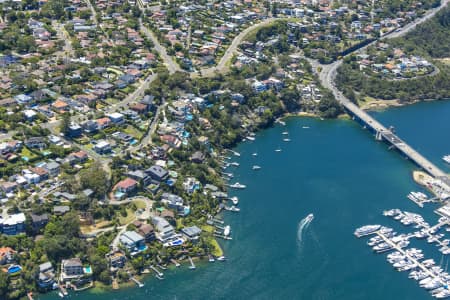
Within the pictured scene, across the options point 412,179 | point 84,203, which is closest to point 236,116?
point 412,179

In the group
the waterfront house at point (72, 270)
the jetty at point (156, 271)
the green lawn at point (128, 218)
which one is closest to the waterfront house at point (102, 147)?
the green lawn at point (128, 218)

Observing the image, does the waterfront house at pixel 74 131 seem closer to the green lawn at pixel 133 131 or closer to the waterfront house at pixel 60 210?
the green lawn at pixel 133 131

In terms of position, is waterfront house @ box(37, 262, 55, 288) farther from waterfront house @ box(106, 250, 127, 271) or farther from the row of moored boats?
the row of moored boats

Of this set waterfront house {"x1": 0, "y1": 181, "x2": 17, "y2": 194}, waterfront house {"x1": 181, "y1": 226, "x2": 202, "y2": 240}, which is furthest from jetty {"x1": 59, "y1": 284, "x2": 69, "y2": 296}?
waterfront house {"x1": 0, "y1": 181, "x2": 17, "y2": 194}

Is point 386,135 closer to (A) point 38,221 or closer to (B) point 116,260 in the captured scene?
(B) point 116,260

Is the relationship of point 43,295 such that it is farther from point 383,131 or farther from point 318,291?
point 383,131

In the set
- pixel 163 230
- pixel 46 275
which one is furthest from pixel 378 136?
pixel 46 275
